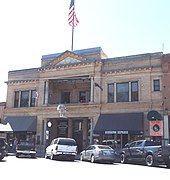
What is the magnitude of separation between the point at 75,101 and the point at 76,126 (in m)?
2.85

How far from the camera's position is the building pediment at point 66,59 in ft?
109

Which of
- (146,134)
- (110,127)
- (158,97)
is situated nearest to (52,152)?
(110,127)

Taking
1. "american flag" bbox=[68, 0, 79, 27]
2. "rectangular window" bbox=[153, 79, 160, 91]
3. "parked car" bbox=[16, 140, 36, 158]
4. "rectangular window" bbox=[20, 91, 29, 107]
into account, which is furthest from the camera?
"rectangular window" bbox=[20, 91, 29, 107]

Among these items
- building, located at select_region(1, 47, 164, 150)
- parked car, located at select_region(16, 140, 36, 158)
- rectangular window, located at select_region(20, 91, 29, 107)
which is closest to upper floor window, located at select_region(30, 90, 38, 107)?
building, located at select_region(1, 47, 164, 150)

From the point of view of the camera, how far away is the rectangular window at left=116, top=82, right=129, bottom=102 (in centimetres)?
3014

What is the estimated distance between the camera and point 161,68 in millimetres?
28469

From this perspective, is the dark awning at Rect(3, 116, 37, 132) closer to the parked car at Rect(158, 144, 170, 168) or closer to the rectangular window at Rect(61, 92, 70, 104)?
the rectangular window at Rect(61, 92, 70, 104)

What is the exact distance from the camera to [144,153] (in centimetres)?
2075

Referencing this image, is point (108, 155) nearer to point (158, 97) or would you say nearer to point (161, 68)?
point (158, 97)

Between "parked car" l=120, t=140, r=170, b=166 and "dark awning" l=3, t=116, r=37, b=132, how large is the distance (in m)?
13.9

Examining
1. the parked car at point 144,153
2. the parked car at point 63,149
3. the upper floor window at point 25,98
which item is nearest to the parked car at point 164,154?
the parked car at point 144,153

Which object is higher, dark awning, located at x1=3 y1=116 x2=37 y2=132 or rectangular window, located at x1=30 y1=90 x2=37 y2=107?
rectangular window, located at x1=30 y1=90 x2=37 y2=107

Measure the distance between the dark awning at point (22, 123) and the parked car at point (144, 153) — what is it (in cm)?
1394

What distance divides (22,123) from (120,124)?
12.3 m
